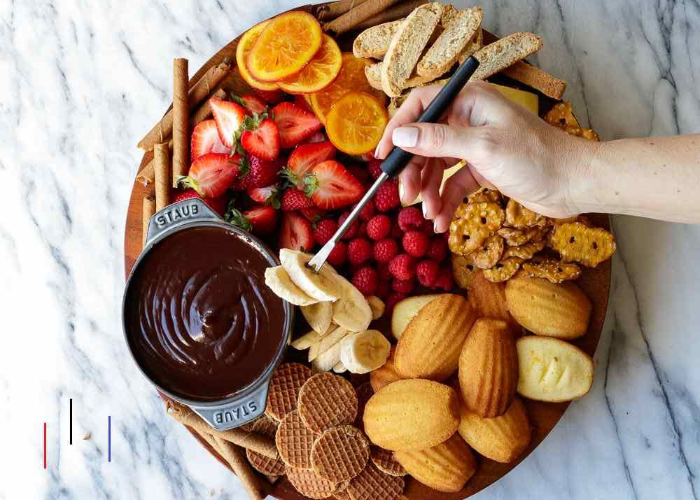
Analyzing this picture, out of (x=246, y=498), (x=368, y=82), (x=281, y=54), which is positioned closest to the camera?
(x=281, y=54)

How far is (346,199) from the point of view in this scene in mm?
1707

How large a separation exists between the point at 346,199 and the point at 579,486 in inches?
41.7

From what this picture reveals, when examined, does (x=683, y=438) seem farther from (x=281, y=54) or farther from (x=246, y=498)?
(x=281, y=54)

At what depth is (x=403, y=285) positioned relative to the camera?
171 cm

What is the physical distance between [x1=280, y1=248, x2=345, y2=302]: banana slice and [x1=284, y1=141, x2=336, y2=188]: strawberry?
236 millimetres

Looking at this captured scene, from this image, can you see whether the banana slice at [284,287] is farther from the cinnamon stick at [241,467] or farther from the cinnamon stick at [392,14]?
the cinnamon stick at [392,14]

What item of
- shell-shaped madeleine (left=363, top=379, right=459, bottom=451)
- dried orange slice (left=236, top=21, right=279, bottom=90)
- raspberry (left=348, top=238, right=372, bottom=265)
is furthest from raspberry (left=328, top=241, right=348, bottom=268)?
dried orange slice (left=236, top=21, right=279, bottom=90)

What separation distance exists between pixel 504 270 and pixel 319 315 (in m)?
0.48

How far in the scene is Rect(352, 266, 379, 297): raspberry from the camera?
5.54 ft

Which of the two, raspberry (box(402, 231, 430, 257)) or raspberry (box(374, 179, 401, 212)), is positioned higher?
raspberry (box(374, 179, 401, 212))

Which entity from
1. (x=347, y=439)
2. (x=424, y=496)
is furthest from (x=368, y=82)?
(x=424, y=496)

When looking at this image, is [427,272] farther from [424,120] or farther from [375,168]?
[424,120]

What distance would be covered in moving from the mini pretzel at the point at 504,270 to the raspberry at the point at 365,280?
0.97 ft

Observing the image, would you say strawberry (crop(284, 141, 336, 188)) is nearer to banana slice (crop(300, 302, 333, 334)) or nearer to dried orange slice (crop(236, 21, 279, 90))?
dried orange slice (crop(236, 21, 279, 90))
